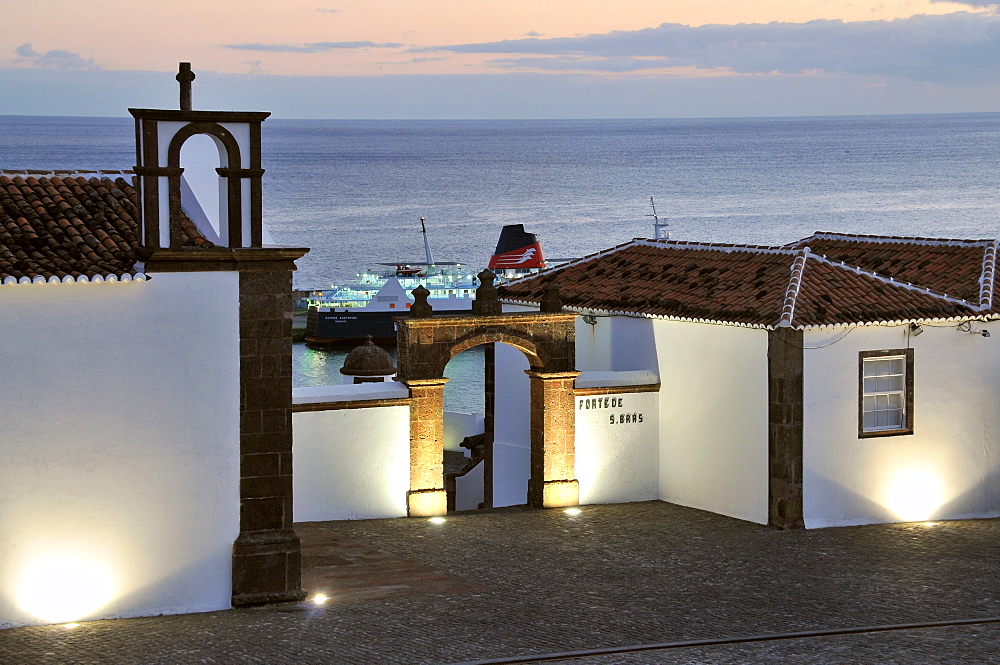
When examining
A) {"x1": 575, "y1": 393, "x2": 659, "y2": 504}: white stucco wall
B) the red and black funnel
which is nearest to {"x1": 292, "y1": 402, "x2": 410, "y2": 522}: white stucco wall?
{"x1": 575, "y1": 393, "x2": 659, "y2": 504}: white stucco wall

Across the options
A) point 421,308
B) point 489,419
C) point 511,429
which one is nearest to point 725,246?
point 511,429

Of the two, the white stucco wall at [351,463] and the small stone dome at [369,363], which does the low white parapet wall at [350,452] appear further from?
the small stone dome at [369,363]

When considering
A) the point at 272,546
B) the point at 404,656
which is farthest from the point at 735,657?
the point at 272,546

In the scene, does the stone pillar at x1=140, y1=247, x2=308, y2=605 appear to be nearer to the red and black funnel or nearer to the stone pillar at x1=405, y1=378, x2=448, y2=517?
the stone pillar at x1=405, y1=378, x2=448, y2=517

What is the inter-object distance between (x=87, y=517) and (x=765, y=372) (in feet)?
30.1

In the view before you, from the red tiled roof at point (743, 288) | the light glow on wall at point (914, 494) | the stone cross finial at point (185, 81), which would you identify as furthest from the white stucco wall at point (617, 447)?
the stone cross finial at point (185, 81)

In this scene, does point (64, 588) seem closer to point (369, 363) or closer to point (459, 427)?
point (369, 363)

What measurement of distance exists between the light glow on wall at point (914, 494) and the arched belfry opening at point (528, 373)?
445 cm

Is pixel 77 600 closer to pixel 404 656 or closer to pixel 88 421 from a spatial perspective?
pixel 88 421

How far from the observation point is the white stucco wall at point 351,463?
2023 centimetres

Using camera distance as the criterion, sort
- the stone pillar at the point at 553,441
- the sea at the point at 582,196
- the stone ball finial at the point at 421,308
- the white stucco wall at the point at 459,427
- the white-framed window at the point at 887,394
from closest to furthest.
→ the white-framed window at the point at 887,394 < the stone ball finial at the point at 421,308 < the stone pillar at the point at 553,441 < the white stucco wall at the point at 459,427 < the sea at the point at 582,196

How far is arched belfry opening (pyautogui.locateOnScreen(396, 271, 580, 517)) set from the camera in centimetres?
2070

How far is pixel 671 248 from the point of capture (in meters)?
24.6

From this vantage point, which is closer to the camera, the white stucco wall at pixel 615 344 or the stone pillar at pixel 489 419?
→ the white stucco wall at pixel 615 344
